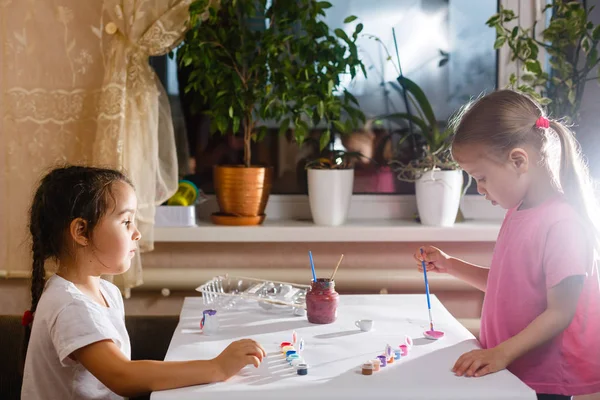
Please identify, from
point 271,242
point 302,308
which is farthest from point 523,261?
point 271,242

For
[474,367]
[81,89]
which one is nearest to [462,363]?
[474,367]

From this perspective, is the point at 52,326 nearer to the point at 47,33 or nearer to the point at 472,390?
the point at 472,390

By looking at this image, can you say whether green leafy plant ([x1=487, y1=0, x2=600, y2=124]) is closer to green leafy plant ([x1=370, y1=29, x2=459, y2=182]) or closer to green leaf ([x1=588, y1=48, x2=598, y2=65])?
green leaf ([x1=588, y1=48, x2=598, y2=65])

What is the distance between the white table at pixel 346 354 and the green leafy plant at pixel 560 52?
846mm

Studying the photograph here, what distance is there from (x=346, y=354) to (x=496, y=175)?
48cm

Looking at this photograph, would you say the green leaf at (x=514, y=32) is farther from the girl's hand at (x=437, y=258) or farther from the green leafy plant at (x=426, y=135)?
the girl's hand at (x=437, y=258)

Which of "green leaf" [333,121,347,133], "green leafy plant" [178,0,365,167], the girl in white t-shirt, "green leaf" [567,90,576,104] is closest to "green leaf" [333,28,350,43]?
"green leafy plant" [178,0,365,167]

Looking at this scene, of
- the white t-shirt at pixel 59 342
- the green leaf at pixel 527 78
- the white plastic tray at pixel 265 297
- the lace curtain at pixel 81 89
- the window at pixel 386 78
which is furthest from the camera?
the window at pixel 386 78

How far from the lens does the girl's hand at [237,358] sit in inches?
48.7

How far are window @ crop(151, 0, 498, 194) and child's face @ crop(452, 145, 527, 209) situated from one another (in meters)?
0.92

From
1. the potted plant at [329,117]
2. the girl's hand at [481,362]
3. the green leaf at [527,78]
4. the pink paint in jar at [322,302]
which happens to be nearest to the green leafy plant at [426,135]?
the potted plant at [329,117]

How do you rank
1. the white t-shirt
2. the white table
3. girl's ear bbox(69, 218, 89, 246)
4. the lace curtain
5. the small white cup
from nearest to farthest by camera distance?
the white table < the white t-shirt < girl's ear bbox(69, 218, 89, 246) < the small white cup < the lace curtain

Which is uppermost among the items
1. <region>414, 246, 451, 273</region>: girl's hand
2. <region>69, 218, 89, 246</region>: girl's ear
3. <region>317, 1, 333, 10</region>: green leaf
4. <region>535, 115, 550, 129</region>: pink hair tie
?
<region>317, 1, 333, 10</region>: green leaf

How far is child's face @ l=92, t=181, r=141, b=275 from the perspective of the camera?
145cm
